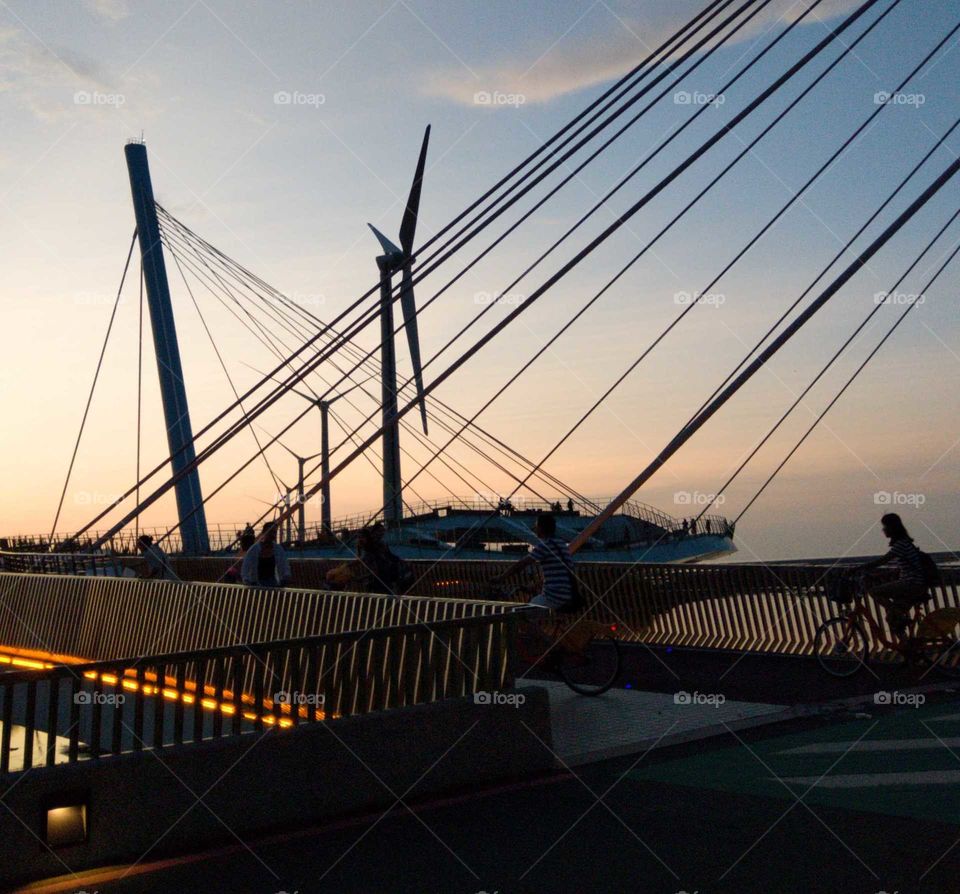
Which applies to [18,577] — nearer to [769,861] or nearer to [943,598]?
[943,598]

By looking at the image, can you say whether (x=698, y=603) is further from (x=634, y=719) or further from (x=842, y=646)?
(x=634, y=719)

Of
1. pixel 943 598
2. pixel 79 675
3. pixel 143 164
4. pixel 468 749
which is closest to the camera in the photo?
pixel 79 675

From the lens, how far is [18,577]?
61.9ft

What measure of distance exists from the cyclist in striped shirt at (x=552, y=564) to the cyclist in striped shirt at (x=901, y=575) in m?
3.40

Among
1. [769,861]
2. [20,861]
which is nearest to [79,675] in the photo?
[20,861]

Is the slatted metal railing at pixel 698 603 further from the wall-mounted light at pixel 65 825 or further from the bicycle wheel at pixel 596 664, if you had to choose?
the wall-mounted light at pixel 65 825

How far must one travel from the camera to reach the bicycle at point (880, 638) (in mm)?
13023

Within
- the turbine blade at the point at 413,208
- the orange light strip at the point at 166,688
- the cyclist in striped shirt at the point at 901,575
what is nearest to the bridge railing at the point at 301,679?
the orange light strip at the point at 166,688

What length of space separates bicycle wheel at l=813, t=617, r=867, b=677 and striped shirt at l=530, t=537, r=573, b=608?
3.33m

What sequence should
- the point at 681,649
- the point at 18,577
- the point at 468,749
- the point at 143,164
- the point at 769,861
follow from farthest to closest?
the point at 143,164
the point at 18,577
the point at 681,649
the point at 468,749
the point at 769,861

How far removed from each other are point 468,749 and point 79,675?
2715mm

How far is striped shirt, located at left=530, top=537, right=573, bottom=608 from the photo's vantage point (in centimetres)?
1189

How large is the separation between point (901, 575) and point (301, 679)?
24.1 feet

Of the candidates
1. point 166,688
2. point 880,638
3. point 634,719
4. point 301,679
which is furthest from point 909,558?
point 166,688
